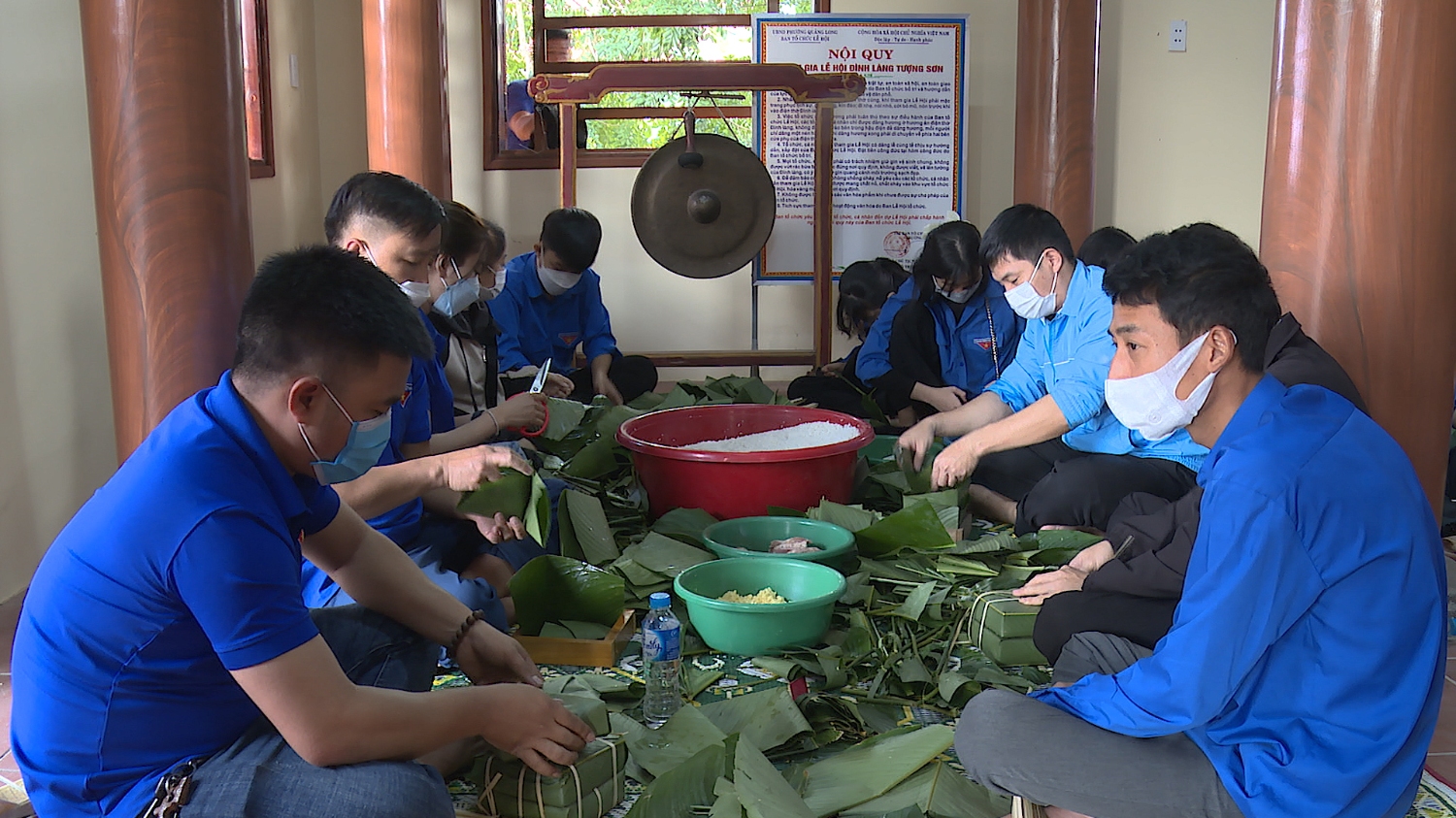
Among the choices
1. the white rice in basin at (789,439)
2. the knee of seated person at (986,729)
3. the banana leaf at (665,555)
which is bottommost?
the banana leaf at (665,555)

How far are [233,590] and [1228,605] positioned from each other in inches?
41.4

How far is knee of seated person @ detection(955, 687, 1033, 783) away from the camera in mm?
1442

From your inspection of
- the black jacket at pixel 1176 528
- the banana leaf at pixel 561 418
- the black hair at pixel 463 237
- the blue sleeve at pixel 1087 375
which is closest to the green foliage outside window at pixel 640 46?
the banana leaf at pixel 561 418

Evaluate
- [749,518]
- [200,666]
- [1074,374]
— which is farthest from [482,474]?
[1074,374]

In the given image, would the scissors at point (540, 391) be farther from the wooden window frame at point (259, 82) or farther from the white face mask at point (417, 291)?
the wooden window frame at point (259, 82)

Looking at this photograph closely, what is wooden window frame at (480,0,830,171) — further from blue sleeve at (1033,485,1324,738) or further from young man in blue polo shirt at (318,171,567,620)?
blue sleeve at (1033,485,1324,738)

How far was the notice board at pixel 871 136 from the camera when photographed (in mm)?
5160

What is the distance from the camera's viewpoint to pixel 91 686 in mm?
1225

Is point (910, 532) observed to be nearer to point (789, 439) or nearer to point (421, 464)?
point (789, 439)

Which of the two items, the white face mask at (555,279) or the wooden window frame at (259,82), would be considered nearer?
the white face mask at (555,279)

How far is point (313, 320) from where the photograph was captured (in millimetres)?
1278

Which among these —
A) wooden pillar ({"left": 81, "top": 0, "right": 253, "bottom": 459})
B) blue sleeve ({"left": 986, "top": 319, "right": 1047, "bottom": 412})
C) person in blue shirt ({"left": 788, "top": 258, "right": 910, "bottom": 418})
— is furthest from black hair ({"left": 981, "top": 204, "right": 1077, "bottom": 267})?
wooden pillar ({"left": 81, "top": 0, "right": 253, "bottom": 459})

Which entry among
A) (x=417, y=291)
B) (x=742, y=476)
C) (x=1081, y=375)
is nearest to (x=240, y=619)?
(x=417, y=291)

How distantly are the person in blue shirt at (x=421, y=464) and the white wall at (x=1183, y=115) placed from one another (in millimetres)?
4184
